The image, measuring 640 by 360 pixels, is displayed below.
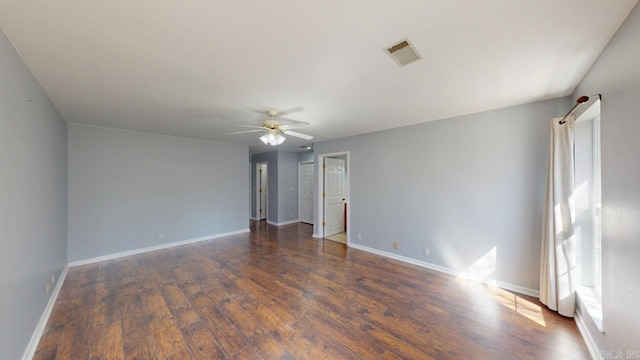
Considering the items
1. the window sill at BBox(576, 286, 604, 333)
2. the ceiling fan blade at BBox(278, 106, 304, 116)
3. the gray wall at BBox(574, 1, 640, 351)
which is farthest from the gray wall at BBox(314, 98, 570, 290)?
the ceiling fan blade at BBox(278, 106, 304, 116)

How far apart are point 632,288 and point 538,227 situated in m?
1.63

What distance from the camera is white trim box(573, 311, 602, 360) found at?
1.74m

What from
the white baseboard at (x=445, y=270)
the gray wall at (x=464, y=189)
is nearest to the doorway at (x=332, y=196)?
the white baseboard at (x=445, y=270)

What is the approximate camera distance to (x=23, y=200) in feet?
5.98

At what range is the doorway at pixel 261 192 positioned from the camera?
7.75m

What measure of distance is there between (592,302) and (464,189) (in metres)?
1.63

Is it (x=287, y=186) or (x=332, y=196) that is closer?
(x=332, y=196)

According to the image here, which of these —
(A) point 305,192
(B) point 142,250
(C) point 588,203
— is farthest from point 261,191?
(C) point 588,203

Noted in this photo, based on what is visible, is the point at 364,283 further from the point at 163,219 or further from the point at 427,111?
the point at 163,219

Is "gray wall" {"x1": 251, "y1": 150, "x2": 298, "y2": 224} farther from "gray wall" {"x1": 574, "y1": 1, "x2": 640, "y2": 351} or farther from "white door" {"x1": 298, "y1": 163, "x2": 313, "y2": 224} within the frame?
"gray wall" {"x1": 574, "y1": 1, "x2": 640, "y2": 351}

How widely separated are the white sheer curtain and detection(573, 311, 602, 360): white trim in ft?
0.37

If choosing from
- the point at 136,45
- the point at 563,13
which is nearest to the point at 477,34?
the point at 563,13

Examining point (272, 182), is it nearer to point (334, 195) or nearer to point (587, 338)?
point (334, 195)

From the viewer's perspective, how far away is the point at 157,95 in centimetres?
249
